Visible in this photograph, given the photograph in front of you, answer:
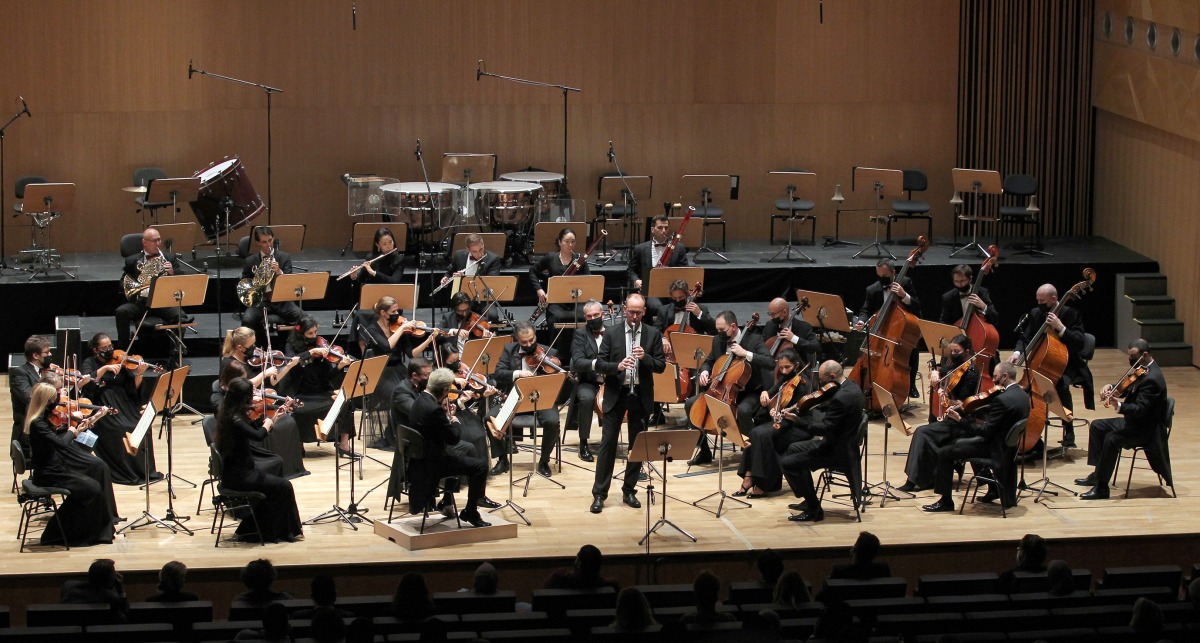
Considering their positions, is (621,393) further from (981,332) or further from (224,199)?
(224,199)

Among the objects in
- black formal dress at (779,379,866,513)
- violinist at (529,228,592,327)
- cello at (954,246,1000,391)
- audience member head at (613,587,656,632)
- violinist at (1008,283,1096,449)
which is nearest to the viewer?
audience member head at (613,587,656,632)

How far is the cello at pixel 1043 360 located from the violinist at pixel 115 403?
6170mm

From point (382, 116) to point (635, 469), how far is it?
7606 mm

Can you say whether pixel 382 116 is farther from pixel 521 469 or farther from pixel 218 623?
pixel 218 623

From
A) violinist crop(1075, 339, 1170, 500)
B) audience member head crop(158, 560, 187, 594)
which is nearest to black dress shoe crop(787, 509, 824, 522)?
violinist crop(1075, 339, 1170, 500)

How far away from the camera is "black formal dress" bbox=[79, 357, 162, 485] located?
10703 mm

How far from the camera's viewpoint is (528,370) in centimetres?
1120

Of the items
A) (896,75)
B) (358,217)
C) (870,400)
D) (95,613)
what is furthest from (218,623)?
(896,75)

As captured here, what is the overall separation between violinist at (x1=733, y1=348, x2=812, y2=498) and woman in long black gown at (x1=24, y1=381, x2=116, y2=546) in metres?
4.20

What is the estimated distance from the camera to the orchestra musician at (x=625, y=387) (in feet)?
33.7

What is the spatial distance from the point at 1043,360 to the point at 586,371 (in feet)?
10.9

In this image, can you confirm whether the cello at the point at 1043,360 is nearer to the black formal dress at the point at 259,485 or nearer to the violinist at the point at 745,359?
the violinist at the point at 745,359

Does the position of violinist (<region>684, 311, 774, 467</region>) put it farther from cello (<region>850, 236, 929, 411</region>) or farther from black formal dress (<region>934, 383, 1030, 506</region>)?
black formal dress (<region>934, 383, 1030, 506</region>)

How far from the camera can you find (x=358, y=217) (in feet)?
53.3
